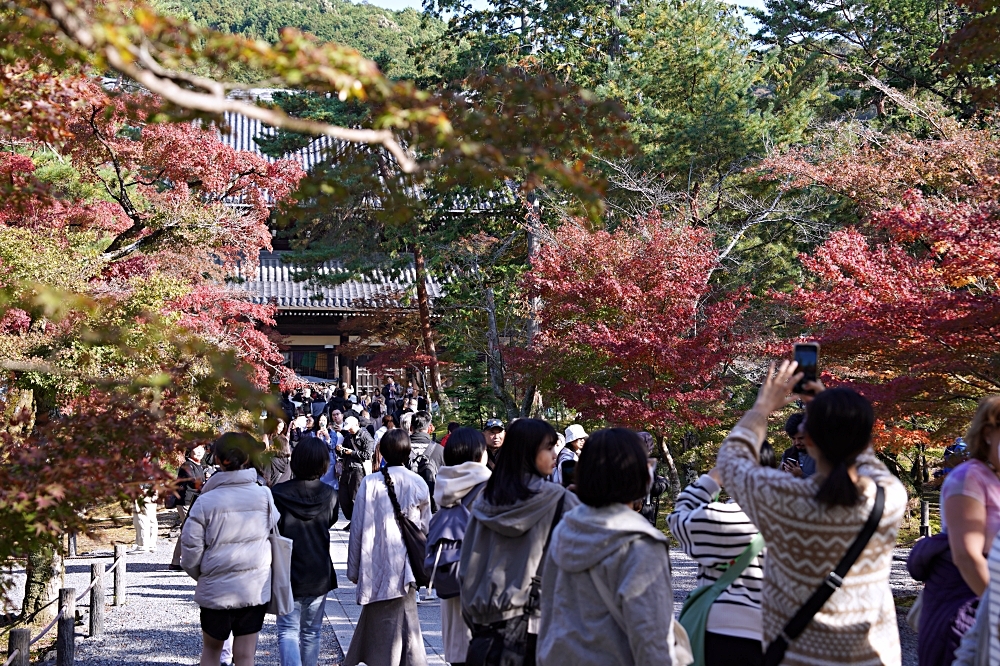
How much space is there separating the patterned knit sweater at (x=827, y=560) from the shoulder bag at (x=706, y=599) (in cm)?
46

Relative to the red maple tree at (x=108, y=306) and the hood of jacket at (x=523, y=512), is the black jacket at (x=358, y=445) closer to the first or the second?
the red maple tree at (x=108, y=306)

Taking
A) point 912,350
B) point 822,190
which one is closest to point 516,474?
point 912,350

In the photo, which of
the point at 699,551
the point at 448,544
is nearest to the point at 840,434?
the point at 699,551

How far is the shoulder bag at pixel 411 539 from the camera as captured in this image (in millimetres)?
5324

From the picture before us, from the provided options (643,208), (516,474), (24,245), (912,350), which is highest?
(643,208)

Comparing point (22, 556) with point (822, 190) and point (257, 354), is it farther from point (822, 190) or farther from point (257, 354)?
point (822, 190)

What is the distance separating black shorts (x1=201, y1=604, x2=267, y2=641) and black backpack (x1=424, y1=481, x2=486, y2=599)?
1112mm

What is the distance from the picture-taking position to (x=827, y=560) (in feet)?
8.92

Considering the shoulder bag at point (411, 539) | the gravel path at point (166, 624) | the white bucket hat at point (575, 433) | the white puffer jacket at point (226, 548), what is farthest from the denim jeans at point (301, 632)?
the white bucket hat at point (575, 433)

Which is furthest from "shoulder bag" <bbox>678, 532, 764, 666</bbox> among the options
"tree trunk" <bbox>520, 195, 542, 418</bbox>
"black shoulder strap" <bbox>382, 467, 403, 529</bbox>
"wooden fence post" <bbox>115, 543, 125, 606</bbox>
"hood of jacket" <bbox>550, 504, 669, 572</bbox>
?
"tree trunk" <bbox>520, 195, 542, 418</bbox>

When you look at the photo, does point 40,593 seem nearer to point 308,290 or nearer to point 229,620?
point 229,620

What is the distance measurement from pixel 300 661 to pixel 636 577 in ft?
11.4

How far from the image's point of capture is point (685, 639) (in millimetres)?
2920

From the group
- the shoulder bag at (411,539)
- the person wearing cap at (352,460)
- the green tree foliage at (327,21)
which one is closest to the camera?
the shoulder bag at (411,539)
